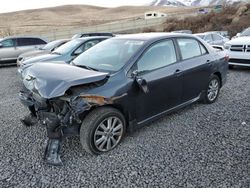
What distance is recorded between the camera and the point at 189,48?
4754 millimetres

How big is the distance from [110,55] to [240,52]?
5514mm

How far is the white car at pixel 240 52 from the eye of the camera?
25.8 ft

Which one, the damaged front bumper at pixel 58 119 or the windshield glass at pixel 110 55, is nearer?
the damaged front bumper at pixel 58 119

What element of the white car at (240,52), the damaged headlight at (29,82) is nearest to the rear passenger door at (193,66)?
the damaged headlight at (29,82)

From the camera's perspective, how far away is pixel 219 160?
3.33 m

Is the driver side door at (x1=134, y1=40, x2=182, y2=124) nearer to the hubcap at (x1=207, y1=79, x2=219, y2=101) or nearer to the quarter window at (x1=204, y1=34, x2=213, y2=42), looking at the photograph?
the hubcap at (x1=207, y1=79, x2=219, y2=101)

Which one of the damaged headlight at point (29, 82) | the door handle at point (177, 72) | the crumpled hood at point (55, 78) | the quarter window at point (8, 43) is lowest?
the quarter window at point (8, 43)

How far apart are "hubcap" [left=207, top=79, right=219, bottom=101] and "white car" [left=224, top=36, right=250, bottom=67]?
3.14 meters

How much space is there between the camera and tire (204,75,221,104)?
17.1 ft

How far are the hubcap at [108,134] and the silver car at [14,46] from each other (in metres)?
9.96

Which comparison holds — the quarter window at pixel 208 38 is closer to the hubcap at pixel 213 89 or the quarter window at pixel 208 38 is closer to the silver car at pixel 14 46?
the hubcap at pixel 213 89

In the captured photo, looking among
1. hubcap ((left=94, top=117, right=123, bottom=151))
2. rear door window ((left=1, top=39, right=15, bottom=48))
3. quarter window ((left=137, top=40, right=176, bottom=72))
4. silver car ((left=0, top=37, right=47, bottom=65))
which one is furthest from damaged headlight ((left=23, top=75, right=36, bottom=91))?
rear door window ((left=1, top=39, right=15, bottom=48))

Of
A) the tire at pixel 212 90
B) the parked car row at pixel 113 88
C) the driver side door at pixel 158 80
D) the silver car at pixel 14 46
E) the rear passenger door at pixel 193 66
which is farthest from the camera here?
the silver car at pixel 14 46

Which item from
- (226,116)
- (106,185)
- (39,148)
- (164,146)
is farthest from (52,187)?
(226,116)
